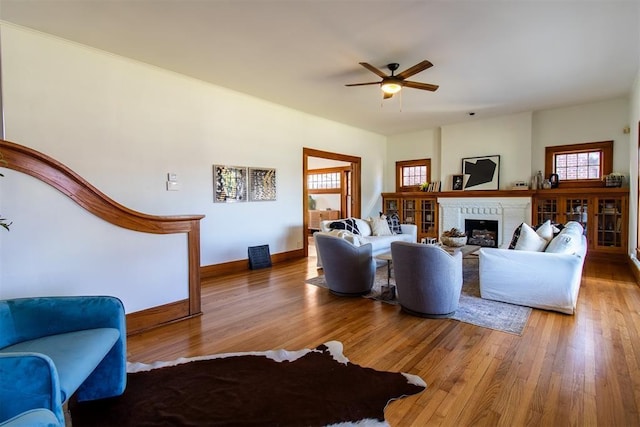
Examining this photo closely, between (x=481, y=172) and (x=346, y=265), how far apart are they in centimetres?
490

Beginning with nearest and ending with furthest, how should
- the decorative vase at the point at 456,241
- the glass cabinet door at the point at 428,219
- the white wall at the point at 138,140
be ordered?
the white wall at the point at 138,140 → the decorative vase at the point at 456,241 → the glass cabinet door at the point at 428,219

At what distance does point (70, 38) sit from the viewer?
3.45 m

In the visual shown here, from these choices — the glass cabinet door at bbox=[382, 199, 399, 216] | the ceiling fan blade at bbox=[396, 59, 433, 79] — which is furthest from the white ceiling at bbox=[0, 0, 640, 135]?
the glass cabinet door at bbox=[382, 199, 399, 216]

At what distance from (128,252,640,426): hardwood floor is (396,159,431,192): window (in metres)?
4.67

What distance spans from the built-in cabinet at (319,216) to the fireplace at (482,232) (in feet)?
13.0

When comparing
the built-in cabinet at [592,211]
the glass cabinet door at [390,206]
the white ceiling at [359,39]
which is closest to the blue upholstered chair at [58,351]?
the white ceiling at [359,39]

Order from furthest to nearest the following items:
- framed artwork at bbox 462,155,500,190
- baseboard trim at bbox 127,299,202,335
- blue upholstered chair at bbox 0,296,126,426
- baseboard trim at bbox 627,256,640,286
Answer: framed artwork at bbox 462,155,500,190 → baseboard trim at bbox 627,256,640,286 → baseboard trim at bbox 127,299,202,335 → blue upholstered chair at bbox 0,296,126,426

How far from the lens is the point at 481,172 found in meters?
7.08

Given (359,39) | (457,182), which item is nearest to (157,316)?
(359,39)

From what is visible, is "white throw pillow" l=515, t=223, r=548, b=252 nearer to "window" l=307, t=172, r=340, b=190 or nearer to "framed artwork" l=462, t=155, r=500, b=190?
"framed artwork" l=462, t=155, r=500, b=190

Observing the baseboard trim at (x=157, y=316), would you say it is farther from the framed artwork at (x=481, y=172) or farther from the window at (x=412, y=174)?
the window at (x=412, y=174)

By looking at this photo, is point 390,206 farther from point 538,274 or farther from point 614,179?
point 538,274

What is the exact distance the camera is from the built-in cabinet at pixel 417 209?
307 inches

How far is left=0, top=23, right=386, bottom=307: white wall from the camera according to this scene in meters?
2.70
